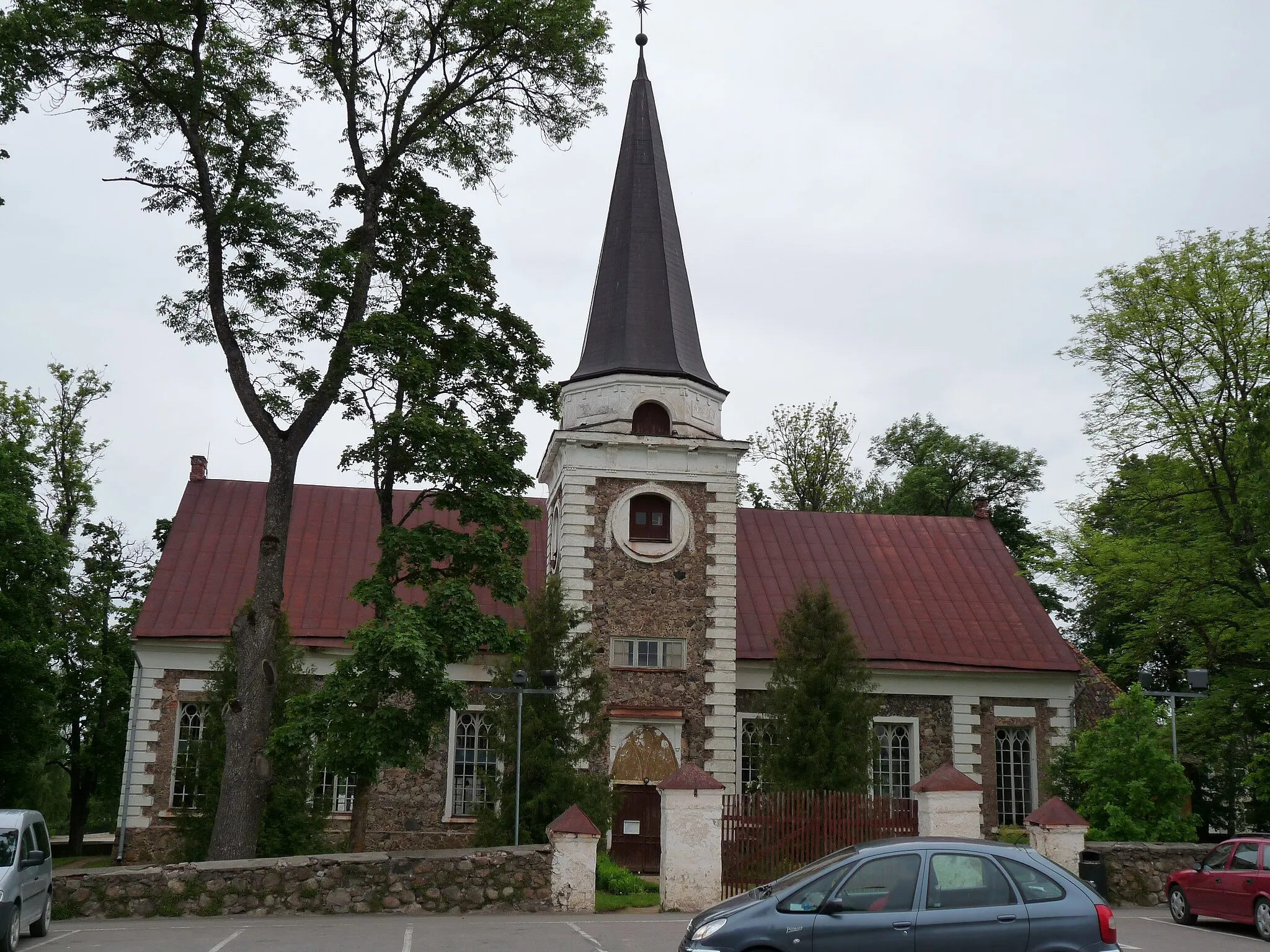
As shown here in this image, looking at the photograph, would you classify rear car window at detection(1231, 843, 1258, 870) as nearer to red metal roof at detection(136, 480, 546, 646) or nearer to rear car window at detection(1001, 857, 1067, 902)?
rear car window at detection(1001, 857, 1067, 902)

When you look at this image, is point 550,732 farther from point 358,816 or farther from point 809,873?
point 809,873

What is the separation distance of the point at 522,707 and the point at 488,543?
3576mm

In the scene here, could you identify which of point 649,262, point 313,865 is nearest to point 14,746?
point 313,865

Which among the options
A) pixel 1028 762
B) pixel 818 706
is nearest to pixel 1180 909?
pixel 818 706

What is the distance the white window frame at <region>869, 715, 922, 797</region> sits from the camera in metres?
27.6

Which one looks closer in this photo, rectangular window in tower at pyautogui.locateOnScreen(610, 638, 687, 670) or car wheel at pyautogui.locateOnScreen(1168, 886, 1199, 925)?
car wheel at pyautogui.locateOnScreen(1168, 886, 1199, 925)

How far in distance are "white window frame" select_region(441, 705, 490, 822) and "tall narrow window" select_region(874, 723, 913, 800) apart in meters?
9.11

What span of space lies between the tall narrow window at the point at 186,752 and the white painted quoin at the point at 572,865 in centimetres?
1104

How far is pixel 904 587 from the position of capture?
31031 millimetres

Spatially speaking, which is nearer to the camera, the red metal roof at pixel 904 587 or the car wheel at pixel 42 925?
the car wheel at pixel 42 925

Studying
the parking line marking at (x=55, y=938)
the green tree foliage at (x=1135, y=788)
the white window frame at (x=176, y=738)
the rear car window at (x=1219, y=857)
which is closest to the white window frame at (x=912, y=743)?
the green tree foliage at (x=1135, y=788)

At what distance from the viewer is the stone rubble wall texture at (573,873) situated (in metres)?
16.6

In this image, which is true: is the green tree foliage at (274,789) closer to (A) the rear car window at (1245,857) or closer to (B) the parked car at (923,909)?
(B) the parked car at (923,909)

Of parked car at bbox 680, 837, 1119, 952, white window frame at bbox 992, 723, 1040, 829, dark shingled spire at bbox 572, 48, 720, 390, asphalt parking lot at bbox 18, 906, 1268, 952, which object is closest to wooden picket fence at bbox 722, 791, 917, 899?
asphalt parking lot at bbox 18, 906, 1268, 952
